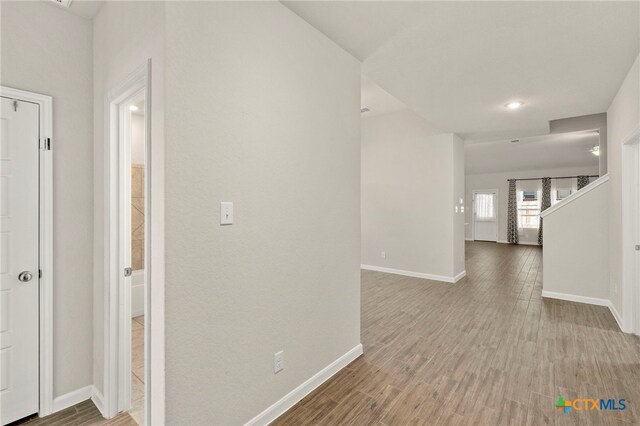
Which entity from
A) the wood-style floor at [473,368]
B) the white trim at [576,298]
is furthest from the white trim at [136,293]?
the white trim at [576,298]

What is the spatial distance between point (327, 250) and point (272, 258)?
60cm

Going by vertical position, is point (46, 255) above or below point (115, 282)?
above

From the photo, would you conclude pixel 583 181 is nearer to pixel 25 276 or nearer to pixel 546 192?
pixel 546 192

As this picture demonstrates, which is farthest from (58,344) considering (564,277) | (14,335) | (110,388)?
(564,277)

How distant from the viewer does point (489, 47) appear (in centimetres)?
261

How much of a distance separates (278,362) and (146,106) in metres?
1.73

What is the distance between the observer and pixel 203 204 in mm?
1583

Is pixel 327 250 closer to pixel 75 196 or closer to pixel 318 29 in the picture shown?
pixel 318 29

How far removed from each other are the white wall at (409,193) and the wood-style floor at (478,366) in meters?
1.24

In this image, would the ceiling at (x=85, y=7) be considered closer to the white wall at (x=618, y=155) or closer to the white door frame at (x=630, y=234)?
the white wall at (x=618, y=155)

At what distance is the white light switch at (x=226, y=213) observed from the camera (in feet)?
5.48

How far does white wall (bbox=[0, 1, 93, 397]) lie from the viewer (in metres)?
2.07

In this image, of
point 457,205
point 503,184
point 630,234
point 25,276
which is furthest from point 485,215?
point 25,276

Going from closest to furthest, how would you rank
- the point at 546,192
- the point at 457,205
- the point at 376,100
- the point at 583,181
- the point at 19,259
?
the point at 19,259, the point at 376,100, the point at 457,205, the point at 583,181, the point at 546,192
